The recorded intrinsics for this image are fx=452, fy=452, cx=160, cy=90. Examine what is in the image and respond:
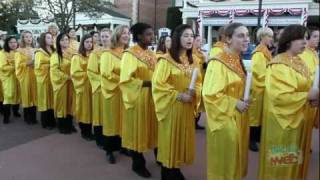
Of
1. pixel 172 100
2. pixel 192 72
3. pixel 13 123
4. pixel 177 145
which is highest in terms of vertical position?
pixel 192 72

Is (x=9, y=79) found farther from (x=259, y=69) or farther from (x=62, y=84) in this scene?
(x=259, y=69)

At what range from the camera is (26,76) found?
30.6 feet

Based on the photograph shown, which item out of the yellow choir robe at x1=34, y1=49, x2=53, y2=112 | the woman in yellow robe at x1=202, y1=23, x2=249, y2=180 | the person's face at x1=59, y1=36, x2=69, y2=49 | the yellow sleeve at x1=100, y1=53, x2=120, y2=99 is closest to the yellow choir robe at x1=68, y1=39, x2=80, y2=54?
the person's face at x1=59, y1=36, x2=69, y2=49

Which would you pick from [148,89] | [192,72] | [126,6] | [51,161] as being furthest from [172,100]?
[126,6]

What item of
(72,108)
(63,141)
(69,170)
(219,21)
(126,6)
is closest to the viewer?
(69,170)

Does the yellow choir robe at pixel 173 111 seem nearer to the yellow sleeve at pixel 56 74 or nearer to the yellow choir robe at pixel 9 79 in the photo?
the yellow sleeve at pixel 56 74

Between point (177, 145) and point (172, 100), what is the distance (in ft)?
1.72

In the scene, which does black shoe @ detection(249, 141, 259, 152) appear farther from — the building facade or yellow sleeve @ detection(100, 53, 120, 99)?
the building facade

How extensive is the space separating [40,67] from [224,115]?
5.45m

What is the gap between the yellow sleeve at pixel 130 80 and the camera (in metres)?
5.68

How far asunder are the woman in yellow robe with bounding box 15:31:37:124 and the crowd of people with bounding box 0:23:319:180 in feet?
0.07

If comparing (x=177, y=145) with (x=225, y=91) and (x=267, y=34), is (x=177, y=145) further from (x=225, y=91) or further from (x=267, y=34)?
(x=267, y=34)

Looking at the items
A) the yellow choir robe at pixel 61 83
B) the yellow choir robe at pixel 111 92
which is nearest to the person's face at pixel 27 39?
the yellow choir robe at pixel 61 83

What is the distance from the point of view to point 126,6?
4928 centimetres
